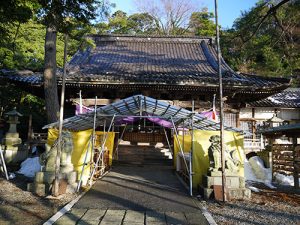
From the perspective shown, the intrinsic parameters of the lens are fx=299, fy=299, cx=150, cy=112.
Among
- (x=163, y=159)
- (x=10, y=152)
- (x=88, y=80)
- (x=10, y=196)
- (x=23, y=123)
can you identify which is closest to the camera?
(x=10, y=196)

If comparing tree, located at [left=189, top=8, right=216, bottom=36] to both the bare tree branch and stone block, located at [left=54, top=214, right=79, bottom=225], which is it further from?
stone block, located at [left=54, top=214, right=79, bottom=225]

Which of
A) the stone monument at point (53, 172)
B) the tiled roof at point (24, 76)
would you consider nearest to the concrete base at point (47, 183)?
the stone monument at point (53, 172)

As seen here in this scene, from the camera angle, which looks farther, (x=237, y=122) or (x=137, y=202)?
(x=237, y=122)

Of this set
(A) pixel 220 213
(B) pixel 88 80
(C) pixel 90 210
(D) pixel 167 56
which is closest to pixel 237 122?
(D) pixel 167 56

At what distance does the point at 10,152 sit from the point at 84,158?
16.6ft

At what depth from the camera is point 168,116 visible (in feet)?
31.2

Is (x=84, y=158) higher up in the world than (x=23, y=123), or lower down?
lower down

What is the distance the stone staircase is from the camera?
15.3 m

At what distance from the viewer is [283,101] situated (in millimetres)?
19859

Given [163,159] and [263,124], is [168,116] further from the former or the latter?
[263,124]

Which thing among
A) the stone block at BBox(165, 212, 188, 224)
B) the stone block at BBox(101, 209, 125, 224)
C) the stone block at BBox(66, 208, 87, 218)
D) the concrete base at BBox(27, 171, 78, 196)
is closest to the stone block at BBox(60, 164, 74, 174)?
the concrete base at BBox(27, 171, 78, 196)

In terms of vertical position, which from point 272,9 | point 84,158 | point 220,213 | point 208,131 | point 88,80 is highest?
point 272,9

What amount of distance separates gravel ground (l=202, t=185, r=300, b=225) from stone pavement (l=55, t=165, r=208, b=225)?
44 centimetres

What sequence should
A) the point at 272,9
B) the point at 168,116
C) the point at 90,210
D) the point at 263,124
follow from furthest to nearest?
1. the point at 263,124
2. the point at 168,116
3. the point at 272,9
4. the point at 90,210
